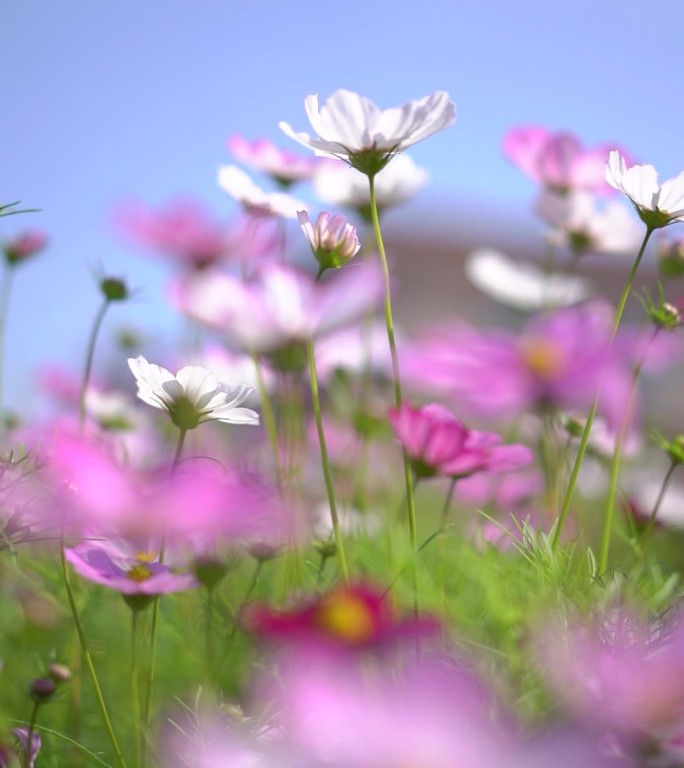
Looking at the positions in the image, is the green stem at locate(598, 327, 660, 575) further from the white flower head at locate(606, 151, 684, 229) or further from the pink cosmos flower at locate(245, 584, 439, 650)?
the pink cosmos flower at locate(245, 584, 439, 650)

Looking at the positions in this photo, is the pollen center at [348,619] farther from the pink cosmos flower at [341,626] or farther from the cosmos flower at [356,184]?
the cosmos flower at [356,184]

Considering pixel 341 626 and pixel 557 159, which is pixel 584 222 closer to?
pixel 557 159

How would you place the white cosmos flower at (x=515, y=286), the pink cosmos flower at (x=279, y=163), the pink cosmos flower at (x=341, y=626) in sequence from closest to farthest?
the pink cosmos flower at (x=341, y=626) → the pink cosmos flower at (x=279, y=163) → the white cosmos flower at (x=515, y=286)

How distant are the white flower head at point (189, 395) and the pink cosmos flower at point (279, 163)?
1.17 feet

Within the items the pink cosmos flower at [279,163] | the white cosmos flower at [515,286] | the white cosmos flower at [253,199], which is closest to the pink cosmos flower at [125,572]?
the white cosmos flower at [253,199]

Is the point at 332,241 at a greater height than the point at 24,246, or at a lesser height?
greater

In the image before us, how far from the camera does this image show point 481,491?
0.93m

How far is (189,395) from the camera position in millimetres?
395

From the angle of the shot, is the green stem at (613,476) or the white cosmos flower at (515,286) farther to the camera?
the white cosmos flower at (515,286)

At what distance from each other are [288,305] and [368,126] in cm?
8

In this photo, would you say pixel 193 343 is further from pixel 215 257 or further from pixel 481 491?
pixel 481 491

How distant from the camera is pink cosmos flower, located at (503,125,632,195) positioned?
0.78 metres

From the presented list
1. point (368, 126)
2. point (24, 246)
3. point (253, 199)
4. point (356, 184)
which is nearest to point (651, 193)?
point (368, 126)

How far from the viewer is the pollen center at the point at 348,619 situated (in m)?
0.24
